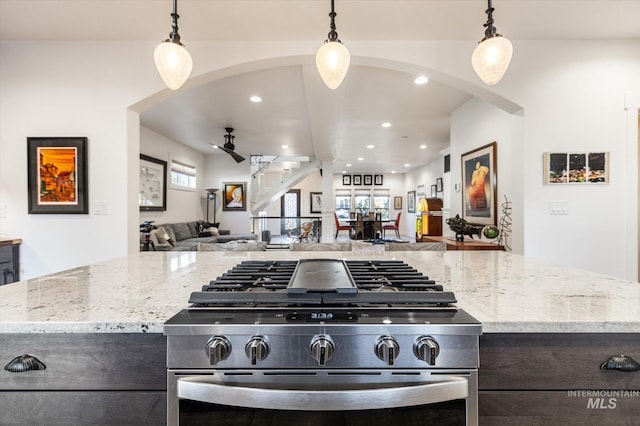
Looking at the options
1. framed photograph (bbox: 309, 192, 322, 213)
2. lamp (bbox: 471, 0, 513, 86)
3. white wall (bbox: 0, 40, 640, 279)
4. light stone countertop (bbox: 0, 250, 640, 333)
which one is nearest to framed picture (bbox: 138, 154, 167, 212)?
white wall (bbox: 0, 40, 640, 279)

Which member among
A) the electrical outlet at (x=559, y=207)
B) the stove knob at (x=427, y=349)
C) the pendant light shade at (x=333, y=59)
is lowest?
the stove knob at (x=427, y=349)

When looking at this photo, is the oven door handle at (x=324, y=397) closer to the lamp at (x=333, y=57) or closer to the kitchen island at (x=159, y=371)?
the kitchen island at (x=159, y=371)

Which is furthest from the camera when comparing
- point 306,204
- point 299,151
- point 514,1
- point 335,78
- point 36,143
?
point 306,204

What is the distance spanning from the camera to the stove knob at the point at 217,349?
708mm

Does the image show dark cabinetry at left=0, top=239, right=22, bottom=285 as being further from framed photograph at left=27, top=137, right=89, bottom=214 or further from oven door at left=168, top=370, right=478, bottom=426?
oven door at left=168, top=370, right=478, bottom=426

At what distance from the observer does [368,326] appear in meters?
0.72

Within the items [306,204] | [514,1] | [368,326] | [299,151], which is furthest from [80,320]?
[306,204]

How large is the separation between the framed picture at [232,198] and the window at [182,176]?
2.92 ft

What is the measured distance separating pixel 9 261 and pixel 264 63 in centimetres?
275

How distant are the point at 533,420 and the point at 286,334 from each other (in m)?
0.67

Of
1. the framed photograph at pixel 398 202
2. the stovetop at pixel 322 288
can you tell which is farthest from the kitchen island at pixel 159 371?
the framed photograph at pixel 398 202

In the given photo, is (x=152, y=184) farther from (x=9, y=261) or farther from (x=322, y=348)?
(x=322, y=348)

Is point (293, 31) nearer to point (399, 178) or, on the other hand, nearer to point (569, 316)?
point (569, 316)

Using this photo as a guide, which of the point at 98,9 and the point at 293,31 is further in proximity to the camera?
the point at 293,31
